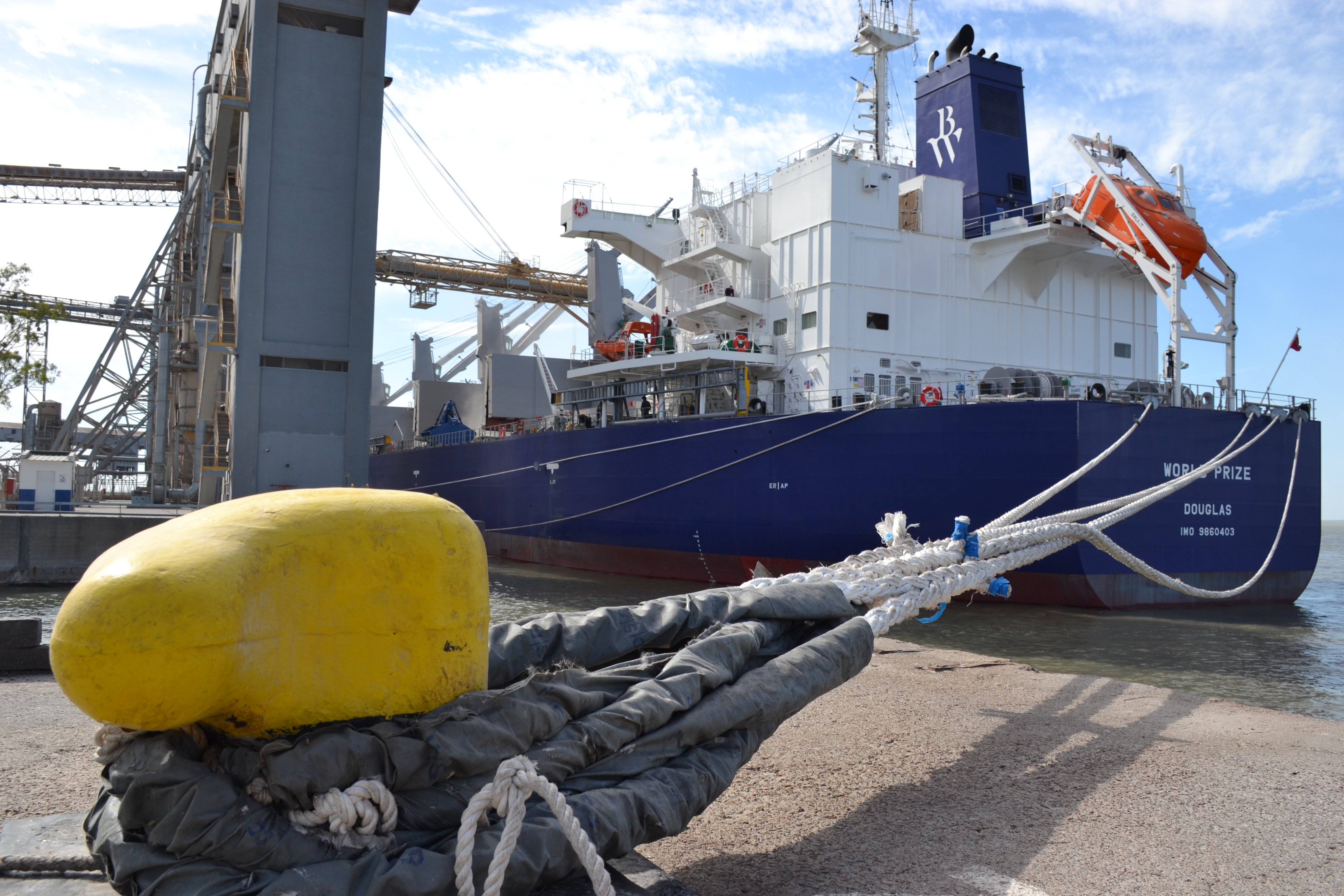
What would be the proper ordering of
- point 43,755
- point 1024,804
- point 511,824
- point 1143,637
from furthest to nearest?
point 1143,637 < point 43,755 < point 1024,804 < point 511,824

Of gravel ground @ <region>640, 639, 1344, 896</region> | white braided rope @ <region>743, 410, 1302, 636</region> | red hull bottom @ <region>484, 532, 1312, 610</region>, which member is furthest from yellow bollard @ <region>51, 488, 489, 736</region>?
red hull bottom @ <region>484, 532, 1312, 610</region>

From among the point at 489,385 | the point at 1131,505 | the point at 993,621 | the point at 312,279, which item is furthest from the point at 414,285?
the point at 1131,505

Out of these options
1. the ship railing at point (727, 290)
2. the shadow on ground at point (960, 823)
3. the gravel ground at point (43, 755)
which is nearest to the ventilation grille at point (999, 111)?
the ship railing at point (727, 290)

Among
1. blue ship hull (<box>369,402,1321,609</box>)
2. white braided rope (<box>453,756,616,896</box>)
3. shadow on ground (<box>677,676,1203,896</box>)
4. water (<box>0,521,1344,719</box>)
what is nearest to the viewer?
white braided rope (<box>453,756,616,896</box>)

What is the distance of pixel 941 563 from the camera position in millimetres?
4945

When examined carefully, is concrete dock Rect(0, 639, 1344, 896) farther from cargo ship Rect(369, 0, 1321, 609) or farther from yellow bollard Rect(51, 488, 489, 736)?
cargo ship Rect(369, 0, 1321, 609)

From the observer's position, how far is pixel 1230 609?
13609 millimetres

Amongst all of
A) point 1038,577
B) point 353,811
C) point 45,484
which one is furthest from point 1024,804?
point 45,484

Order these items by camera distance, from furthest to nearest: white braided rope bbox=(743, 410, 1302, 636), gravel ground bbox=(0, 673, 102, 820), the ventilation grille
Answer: the ventilation grille
white braided rope bbox=(743, 410, 1302, 636)
gravel ground bbox=(0, 673, 102, 820)

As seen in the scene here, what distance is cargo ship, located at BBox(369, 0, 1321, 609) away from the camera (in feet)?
42.3

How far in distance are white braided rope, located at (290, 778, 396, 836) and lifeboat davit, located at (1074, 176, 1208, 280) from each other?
599 inches

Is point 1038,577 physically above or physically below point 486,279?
below

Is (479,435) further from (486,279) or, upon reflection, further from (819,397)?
(819,397)

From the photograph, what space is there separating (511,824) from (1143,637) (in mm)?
10806
